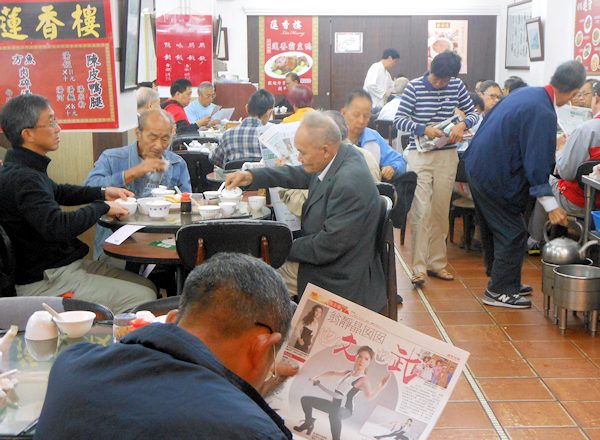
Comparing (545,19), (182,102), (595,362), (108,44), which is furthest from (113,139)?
(545,19)

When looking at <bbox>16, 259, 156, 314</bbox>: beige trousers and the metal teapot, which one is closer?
<bbox>16, 259, 156, 314</bbox>: beige trousers

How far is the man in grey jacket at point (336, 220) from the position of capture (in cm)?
355

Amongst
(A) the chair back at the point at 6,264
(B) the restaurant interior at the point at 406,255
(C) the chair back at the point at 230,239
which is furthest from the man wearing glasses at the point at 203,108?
(C) the chair back at the point at 230,239

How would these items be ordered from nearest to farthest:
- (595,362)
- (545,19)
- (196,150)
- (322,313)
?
1. (322,313)
2. (595,362)
3. (196,150)
4. (545,19)

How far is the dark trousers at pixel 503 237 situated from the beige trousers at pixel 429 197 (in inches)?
18.8

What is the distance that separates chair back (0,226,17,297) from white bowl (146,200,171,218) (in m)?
0.73

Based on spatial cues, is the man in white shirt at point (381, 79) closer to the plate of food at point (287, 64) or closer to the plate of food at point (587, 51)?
the plate of food at point (287, 64)

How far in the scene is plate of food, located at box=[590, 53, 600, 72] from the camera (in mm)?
8266

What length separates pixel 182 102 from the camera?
8.80 m

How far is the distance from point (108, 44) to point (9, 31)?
59cm

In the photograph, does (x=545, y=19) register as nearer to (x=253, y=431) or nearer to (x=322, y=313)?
(x=322, y=313)

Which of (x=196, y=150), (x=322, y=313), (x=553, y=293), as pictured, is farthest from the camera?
(x=196, y=150)

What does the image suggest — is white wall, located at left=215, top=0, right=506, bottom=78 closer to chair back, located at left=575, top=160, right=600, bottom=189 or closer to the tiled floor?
the tiled floor

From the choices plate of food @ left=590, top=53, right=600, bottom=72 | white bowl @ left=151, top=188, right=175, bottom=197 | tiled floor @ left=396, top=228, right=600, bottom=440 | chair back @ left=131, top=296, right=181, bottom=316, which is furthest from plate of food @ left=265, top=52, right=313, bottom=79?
chair back @ left=131, top=296, right=181, bottom=316
